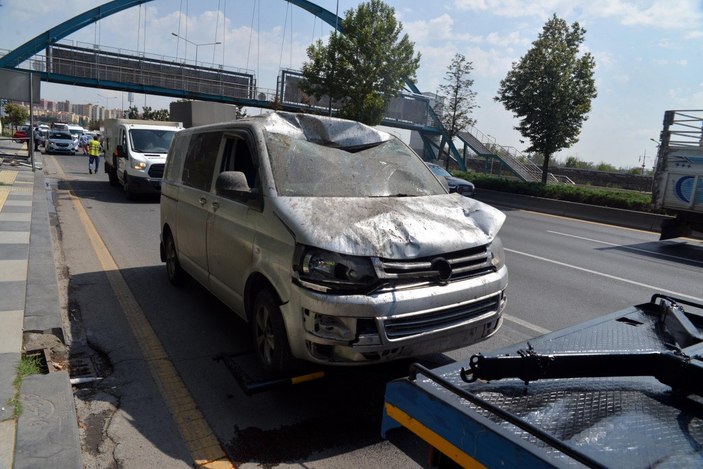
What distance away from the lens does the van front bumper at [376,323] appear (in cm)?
336

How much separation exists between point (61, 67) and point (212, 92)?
1336 centimetres

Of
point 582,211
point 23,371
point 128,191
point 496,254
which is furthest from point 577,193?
point 23,371

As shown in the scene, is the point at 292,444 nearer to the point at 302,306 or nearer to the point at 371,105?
the point at 302,306

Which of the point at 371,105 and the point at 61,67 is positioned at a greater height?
the point at 61,67

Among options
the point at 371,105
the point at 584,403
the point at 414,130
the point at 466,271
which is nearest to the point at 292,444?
the point at 466,271

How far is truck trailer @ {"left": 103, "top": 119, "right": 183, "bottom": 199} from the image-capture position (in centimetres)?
1502

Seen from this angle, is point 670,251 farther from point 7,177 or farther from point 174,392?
point 7,177

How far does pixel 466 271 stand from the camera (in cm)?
382

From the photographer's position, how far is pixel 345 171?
15.0 feet

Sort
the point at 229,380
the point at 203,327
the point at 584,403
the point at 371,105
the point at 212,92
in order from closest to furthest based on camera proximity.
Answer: the point at 584,403, the point at 229,380, the point at 203,327, the point at 371,105, the point at 212,92

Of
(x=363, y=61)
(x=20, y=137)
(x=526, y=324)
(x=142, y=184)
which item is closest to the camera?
(x=526, y=324)

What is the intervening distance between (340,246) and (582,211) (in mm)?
17943

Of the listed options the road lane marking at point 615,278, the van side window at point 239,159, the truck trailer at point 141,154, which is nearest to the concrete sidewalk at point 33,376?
the van side window at point 239,159

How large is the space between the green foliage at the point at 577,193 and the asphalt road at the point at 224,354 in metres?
8.20
